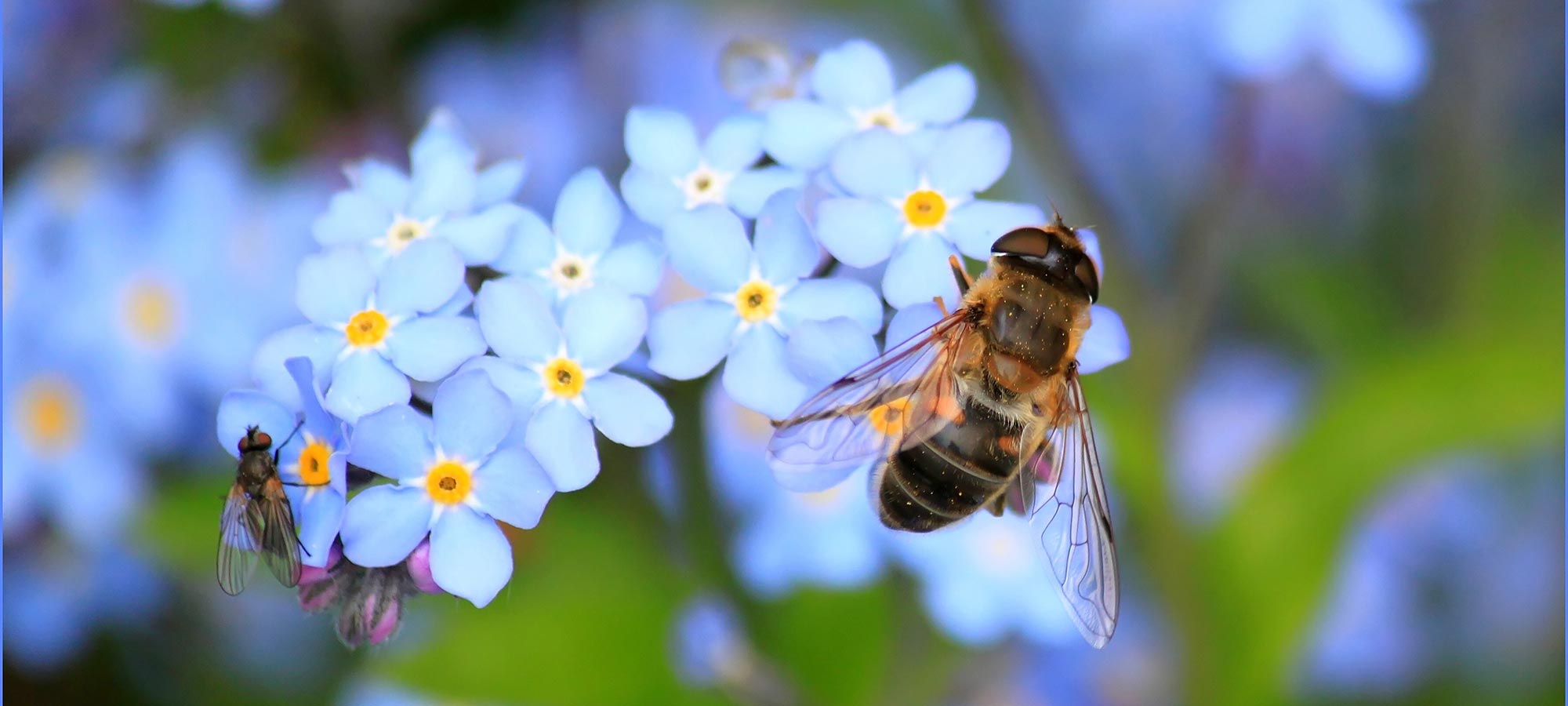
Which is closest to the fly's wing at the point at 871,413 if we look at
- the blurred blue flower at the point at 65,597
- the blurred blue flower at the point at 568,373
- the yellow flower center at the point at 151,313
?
the blurred blue flower at the point at 568,373

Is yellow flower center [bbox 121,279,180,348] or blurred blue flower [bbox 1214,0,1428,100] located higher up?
blurred blue flower [bbox 1214,0,1428,100]

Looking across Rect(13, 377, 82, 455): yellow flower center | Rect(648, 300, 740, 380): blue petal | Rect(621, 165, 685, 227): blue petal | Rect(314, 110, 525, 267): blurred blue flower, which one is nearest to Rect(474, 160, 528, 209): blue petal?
Rect(314, 110, 525, 267): blurred blue flower

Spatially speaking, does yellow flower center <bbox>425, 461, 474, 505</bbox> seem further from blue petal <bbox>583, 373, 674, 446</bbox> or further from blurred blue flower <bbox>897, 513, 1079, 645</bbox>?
blurred blue flower <bbox>897, 513, 1079, 645</bbox>

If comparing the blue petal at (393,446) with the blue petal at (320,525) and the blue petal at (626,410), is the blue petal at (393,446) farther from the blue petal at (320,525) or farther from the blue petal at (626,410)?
the blue petal at (626,410)

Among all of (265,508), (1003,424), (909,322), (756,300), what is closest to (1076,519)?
(1003,424)

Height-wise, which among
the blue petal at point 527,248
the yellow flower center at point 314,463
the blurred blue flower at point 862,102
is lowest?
the yellow flower center at point 314,463

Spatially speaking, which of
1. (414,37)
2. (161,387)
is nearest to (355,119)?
(414,37)

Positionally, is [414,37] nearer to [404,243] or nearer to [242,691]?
[242,691]
